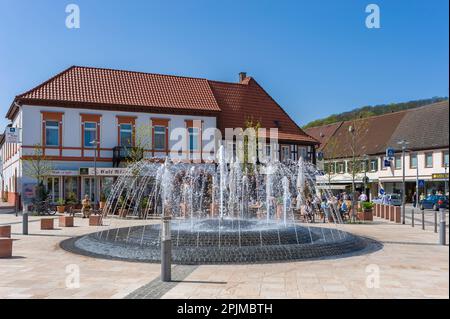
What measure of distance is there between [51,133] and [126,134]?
555 centimetres

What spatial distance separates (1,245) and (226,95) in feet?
115

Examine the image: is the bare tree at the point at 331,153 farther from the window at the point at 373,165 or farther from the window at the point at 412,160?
the window at the point at 412,160

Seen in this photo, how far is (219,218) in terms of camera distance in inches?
769

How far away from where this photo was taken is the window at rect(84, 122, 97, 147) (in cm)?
3650

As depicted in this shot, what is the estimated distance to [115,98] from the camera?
1503 inches

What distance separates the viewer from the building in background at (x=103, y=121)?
35000 millimetres

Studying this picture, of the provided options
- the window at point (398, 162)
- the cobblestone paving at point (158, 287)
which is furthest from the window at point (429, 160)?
the cobblestone paving at point (158, 287)

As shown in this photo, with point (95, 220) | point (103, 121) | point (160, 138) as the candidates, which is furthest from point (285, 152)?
point (95, 220)

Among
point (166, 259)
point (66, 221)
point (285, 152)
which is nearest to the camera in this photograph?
point (166, 259)

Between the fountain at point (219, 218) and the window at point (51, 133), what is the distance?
5733mm

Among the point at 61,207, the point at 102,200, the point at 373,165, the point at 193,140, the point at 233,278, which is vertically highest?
the point at 193,140
